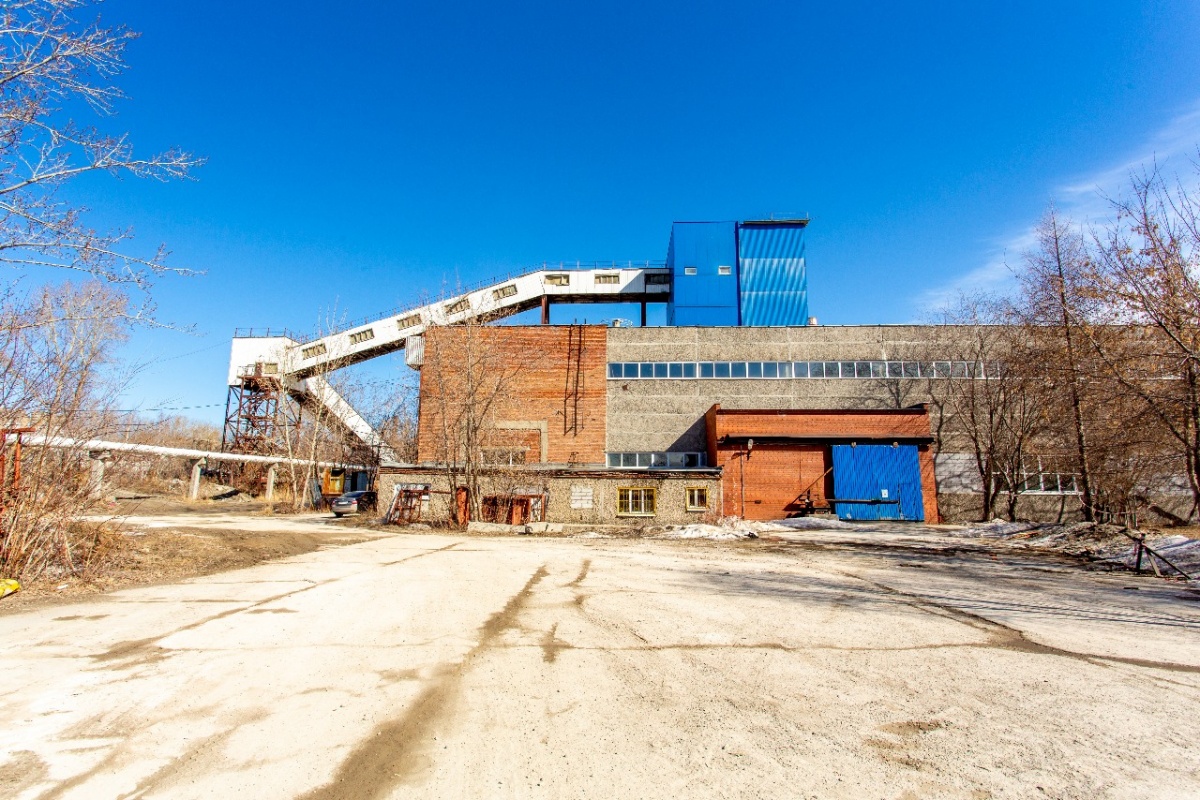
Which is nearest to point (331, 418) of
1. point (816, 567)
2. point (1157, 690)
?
point (816, 567)

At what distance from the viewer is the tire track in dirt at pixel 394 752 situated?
2.88 meters

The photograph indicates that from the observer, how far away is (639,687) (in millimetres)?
4445

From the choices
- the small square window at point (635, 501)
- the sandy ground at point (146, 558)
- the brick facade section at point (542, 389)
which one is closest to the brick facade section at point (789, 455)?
the small square window at point (635, 501)

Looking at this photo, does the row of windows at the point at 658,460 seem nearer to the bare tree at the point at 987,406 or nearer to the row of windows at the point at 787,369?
the row of windows at the point at 787,369

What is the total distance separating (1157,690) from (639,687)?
4.20 meters

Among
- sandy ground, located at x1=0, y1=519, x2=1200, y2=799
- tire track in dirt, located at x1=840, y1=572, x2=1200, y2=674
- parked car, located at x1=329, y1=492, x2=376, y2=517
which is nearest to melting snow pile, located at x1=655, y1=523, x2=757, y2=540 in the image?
sandy ground, located at x1=0, y1=519, x2=1200, y2=799

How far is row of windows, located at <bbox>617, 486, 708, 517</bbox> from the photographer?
2598cm

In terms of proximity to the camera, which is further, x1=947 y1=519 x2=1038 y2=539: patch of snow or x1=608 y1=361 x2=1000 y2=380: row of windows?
x1=608 y1=361 x2=1000 y2=380: row of windows

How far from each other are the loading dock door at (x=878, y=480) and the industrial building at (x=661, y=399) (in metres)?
0.07

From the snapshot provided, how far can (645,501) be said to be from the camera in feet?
85.9

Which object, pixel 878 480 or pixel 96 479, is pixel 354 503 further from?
pixel 878 480

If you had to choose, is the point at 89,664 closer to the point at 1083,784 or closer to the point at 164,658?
the point at 164,658

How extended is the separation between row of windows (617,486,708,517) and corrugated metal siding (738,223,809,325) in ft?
52.9

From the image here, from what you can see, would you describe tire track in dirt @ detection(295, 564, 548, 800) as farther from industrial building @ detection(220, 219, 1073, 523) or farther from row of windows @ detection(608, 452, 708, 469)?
row of windows @ detection(608, 452, 708, 469)
